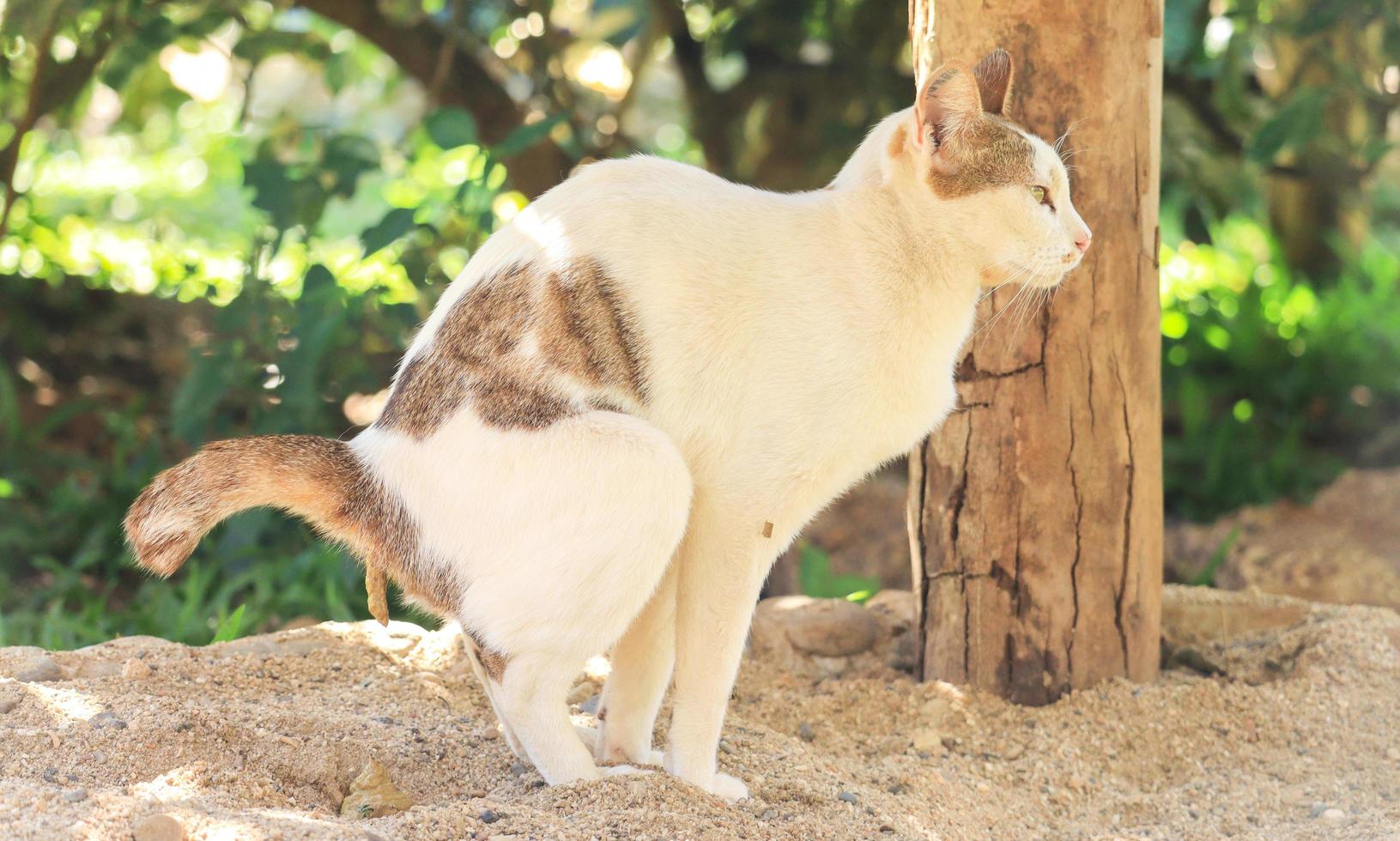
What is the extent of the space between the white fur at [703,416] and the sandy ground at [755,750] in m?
0.25

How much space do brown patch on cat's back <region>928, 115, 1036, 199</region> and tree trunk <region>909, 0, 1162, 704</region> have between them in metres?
0.60

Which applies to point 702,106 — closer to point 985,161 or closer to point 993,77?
point 993,77

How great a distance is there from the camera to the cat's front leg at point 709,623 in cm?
267

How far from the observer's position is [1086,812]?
3064 millimetres

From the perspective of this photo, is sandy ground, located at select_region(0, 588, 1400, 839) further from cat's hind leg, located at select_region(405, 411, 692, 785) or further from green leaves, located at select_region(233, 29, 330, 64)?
green leaves, located at select_region(233, 29, 330, 64)

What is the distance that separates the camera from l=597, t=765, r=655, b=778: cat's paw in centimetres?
270

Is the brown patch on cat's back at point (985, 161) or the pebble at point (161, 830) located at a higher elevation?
the brown patch on cat's back at point (985, 161)

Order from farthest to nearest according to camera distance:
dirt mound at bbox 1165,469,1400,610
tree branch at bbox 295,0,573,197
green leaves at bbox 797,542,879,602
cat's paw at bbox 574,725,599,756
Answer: tree branch at bbox 295,0,573,197
dirt mound at bbox 1165,469,1400,610
green leaves at bbox 797,542,879,602
cat's paw at bbox 574,725,599,756

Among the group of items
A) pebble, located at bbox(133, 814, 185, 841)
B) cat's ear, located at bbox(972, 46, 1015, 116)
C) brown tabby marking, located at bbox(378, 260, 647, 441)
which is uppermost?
cat's ear, located at bbox(972, 46, 1015, 116)

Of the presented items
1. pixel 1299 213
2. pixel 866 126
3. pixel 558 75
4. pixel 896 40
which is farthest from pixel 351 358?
pixel 1299 213

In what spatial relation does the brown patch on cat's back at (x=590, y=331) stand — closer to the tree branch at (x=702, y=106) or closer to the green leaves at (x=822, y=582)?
the green leaves at (x=822, y=582)

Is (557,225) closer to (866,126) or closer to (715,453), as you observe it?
(715,453)

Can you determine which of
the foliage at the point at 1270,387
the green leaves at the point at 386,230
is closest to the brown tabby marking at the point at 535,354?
the green leaves at the point at 386,230

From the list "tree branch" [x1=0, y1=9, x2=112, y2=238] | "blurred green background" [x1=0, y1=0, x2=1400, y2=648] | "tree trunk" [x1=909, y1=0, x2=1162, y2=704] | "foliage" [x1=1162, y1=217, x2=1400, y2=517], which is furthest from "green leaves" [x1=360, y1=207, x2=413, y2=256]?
"foliage" [x1=1162, y1=217, x2=1400, y2=517]
